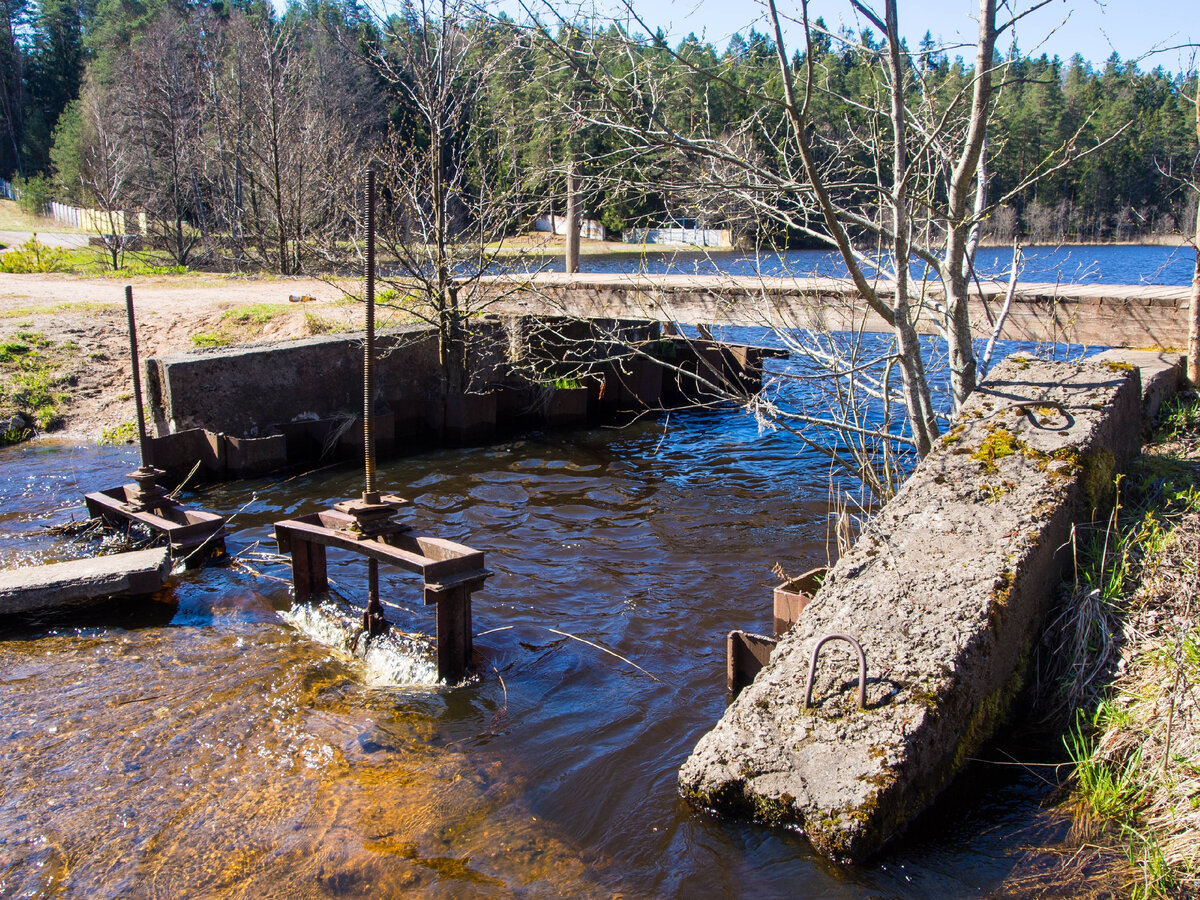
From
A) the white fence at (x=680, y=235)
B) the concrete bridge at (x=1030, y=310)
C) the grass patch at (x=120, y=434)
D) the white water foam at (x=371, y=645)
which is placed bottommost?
the white water foam at (x=371, y=645)

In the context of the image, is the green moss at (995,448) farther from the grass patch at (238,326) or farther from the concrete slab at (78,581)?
the grass patch at (238,326)

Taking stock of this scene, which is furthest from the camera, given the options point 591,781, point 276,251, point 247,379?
point 276,251

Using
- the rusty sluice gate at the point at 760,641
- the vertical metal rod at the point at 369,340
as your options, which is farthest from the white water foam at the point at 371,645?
the rusty sluice gate at the point at 760,641

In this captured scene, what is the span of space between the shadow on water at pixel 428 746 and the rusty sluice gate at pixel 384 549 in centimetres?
32

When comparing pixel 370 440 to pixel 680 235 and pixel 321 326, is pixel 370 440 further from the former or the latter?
pixel 321 326

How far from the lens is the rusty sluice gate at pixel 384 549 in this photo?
538 centimetres

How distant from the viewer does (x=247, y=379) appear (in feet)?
35.7

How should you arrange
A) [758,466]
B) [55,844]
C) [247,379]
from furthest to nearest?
[758,466], [247,379], [55,844]

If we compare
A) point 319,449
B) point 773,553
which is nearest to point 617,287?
point 319,449

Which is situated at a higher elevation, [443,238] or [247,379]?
[443,238]

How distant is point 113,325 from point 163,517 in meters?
8.11

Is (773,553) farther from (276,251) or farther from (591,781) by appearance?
(276,251)

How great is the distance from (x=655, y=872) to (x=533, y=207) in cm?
1021

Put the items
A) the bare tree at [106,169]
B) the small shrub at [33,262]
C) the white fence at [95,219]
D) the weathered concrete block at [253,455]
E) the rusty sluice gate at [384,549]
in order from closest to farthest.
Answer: the rusty sluice gate at [384,549] → the weathered concrete block at [253,455] → the small shrub at [33,262] → the bare tree at [106,169] → the white fence at [95,219]
